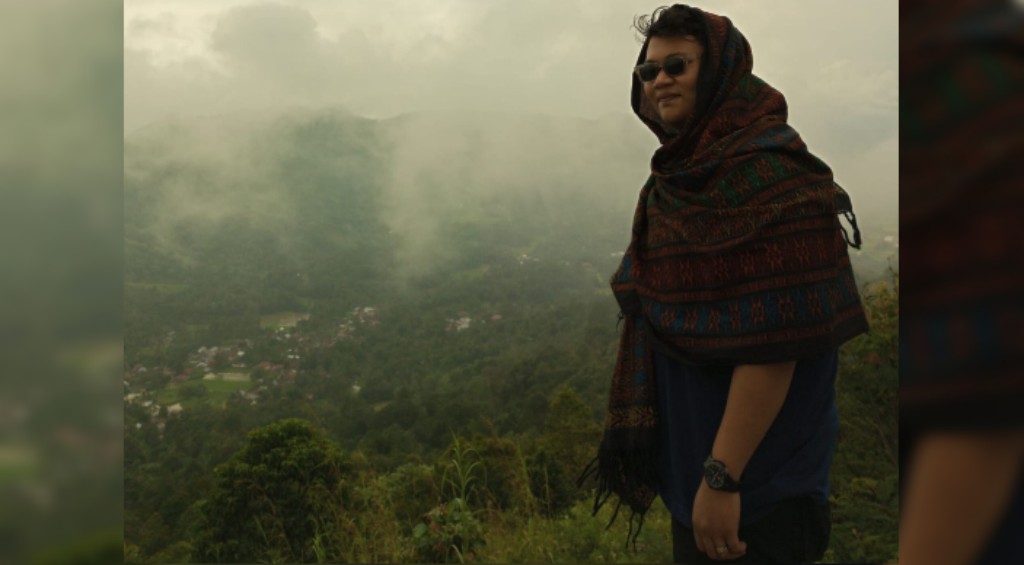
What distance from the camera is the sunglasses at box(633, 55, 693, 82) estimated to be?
190cm

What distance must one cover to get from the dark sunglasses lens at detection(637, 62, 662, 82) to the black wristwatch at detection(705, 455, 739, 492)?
943 millimetres

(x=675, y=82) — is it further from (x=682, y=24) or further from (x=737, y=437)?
(x=737, y=437)

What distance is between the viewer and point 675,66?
6.24 feet

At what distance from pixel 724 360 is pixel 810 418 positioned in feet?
0.91

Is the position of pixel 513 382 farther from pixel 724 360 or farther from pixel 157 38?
pixel 157 38

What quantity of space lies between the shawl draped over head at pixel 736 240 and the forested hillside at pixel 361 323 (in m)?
1.20

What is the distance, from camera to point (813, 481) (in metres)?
1.88

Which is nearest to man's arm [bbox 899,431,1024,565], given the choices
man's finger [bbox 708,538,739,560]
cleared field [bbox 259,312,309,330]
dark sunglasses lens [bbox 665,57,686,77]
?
man's finger [bbox 708,538,739,560]

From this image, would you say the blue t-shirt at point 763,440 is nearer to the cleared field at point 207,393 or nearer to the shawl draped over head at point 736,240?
the shawl draped over head at point 736,240

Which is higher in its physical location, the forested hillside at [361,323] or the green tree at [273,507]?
the forested hillside at [361,323]

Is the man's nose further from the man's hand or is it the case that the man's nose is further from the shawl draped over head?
the man's hand

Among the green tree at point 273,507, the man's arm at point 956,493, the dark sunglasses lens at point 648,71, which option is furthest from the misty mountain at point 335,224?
the man's arm at point 956,493

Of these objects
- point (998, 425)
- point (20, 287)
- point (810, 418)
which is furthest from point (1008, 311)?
point (20, 287)

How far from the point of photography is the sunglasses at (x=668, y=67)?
190cm
